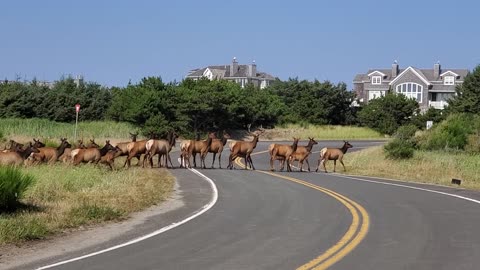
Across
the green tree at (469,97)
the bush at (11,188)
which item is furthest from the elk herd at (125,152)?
the green tree at (469,97)

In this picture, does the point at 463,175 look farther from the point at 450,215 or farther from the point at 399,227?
the point at 399,227

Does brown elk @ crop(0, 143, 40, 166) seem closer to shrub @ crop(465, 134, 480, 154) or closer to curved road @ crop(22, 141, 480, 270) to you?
curved road @ crop(22, 141, 480, 270)

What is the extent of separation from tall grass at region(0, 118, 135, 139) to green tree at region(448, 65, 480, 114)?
3548 cm

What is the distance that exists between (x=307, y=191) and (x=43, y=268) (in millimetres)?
14787

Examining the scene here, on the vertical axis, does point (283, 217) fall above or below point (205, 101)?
below

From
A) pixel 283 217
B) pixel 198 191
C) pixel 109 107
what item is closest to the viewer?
pixel 283 217

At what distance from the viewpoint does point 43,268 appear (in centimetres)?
1101

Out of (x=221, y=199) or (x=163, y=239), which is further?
(x=221, y=199)

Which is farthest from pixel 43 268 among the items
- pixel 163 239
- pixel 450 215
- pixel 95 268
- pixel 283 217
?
pixel 450 215

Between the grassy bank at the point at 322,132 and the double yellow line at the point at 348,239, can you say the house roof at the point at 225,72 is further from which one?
the double yellow line at the point at 348,239

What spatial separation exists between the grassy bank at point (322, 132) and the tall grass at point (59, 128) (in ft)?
63.5

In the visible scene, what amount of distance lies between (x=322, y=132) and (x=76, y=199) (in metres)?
67.3

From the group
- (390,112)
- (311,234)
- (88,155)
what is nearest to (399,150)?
(88,155)

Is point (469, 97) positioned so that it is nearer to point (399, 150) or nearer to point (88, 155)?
point (399, 150)
